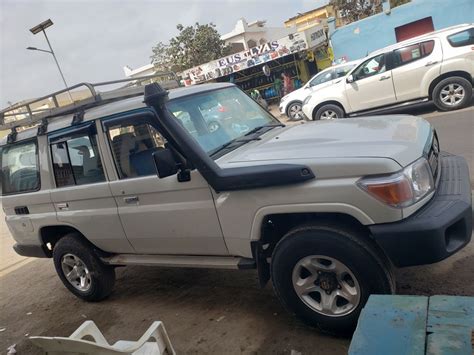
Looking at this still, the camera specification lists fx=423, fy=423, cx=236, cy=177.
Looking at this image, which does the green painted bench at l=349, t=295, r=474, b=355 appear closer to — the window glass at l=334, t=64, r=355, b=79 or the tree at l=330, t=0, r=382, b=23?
the window glass at l=334, t=64, r=355, b=79

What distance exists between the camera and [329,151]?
285 cm

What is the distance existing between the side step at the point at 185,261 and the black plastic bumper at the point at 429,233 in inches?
42.0

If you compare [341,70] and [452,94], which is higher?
[341,70]

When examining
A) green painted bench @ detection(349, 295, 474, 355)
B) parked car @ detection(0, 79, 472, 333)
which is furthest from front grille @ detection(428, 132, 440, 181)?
green painted bench @ detection(349, 295, 474, 355)

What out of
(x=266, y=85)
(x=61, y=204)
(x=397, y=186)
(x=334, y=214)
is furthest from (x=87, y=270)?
(x=266, y=85)

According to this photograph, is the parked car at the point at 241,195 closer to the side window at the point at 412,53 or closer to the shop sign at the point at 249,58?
the side window at the point at 412,53

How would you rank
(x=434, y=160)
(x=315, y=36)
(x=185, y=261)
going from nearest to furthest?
(x=434, y=160)
(x=185, y=261)
(x=315, y=36)

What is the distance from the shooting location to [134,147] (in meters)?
3.67

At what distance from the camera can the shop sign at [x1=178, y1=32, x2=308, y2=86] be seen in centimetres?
2173

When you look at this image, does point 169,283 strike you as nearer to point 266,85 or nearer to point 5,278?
point 5,278

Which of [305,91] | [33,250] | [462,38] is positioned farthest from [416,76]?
[33,250]

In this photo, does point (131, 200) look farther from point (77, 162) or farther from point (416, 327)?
point (416, 327)

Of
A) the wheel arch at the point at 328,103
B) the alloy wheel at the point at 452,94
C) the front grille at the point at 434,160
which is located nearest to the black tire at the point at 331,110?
the wheel arch at the point at 328,103

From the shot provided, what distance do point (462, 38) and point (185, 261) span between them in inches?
342
